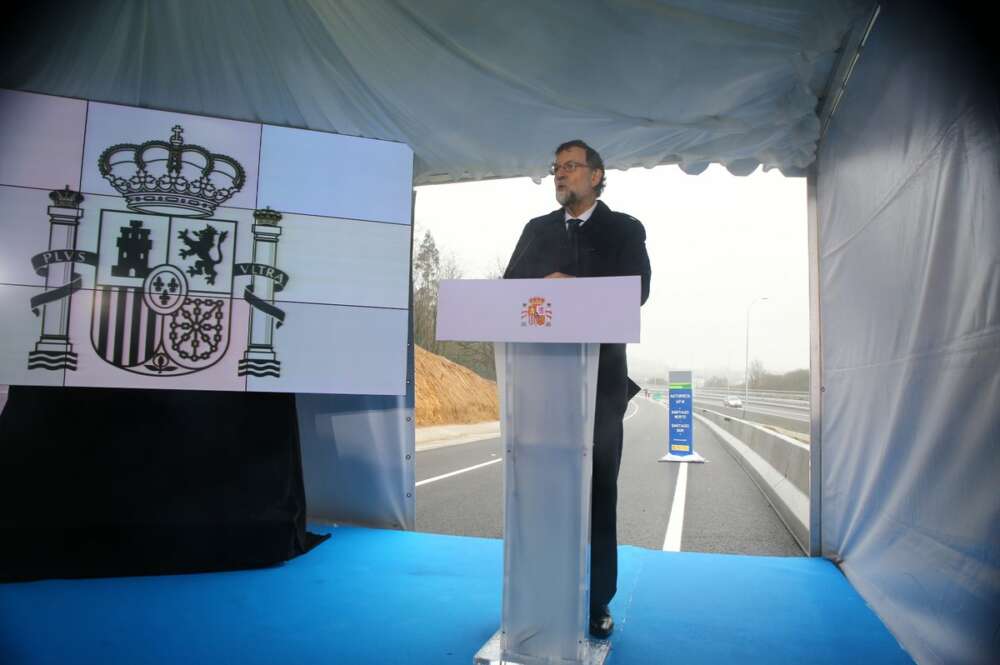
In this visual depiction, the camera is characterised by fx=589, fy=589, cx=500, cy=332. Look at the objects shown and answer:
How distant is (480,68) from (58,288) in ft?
8.44

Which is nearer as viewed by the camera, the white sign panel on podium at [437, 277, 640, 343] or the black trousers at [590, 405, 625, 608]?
the white sign panel on podium at [437, 277, 640, 343]

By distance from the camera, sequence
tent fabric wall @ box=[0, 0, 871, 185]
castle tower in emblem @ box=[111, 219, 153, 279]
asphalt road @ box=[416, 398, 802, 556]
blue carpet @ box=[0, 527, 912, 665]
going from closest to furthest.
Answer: blue carpet @ box=[0, 527, 912, 665] < tent fabric wall @ box=[0, 0, 871, 185] < castle tower in emblem @ box=[111, 219, 153, 279] < asphalt road @ box=[416, 398, 802, 556]

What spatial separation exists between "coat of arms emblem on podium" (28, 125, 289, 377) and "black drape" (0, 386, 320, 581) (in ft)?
0.88

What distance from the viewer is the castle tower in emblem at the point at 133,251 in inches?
128

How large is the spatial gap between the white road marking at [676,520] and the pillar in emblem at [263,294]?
2.79 metres

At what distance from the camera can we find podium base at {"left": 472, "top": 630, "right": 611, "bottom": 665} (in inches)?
75.2

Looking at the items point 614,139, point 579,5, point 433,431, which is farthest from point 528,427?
point 433,431

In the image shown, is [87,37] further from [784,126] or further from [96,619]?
[784,126]

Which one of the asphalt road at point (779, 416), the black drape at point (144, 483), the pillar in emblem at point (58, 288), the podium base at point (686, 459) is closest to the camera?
the black drape at point (144, 483)

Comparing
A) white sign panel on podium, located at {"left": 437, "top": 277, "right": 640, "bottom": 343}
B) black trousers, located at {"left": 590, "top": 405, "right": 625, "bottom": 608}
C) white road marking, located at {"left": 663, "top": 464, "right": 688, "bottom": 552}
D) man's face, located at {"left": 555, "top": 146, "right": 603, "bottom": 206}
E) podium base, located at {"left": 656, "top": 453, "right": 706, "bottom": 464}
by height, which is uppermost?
man's face, located at {"left": 555, "top": 146, "right": 603, "bottom": 206}

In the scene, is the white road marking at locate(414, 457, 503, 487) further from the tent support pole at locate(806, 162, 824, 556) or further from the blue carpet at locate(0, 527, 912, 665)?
the tent support pole at locate(806, 162, 824, 556)

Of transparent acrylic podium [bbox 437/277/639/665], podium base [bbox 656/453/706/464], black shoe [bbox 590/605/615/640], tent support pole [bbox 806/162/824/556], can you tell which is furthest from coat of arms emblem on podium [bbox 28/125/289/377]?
podium base [bbox 656/453/706/464]

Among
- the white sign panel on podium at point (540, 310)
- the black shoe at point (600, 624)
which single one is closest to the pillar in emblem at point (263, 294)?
the white sign panel on podium at point (540, 310)

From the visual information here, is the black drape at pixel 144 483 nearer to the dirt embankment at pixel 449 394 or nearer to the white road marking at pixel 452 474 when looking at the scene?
the white road marking at pixel 452 474
